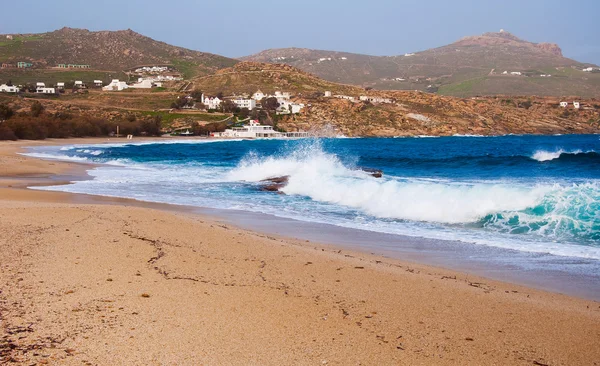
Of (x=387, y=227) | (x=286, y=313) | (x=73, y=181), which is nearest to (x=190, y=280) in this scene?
(x=286, y=313)

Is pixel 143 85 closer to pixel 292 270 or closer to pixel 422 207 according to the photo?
pixel 422 207

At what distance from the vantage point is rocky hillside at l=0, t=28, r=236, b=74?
15675 cm

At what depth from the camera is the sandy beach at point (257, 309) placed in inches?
162

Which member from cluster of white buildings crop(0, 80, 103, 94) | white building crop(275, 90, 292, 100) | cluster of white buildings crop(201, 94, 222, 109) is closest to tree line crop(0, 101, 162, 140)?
cluster of white buildings crop(201, 94, 222, 109)

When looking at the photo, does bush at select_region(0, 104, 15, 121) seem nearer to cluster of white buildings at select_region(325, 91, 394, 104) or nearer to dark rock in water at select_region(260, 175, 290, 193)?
dark rock in water at select_region(260, 175, 290, 193)

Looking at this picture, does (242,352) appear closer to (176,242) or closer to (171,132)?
(176,242)

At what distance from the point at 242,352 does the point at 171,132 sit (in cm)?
8987

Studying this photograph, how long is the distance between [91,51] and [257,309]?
612 feet

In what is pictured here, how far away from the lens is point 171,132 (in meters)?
90.9

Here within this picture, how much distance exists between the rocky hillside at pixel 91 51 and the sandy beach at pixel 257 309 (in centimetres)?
16030

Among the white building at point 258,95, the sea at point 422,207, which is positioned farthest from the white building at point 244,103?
the sea at point 422,207

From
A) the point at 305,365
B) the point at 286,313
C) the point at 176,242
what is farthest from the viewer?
the point at 176,242

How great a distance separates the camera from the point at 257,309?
518 cm

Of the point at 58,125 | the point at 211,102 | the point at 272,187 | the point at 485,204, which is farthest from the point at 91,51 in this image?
the point at 485,204
